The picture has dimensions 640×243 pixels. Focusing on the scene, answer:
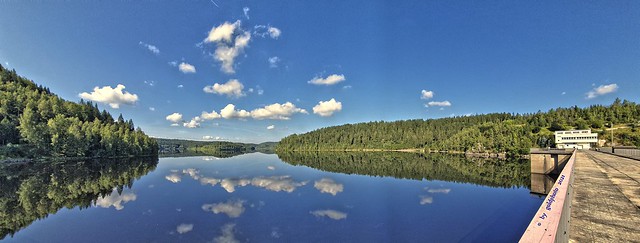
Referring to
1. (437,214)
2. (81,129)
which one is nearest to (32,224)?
(437,214)

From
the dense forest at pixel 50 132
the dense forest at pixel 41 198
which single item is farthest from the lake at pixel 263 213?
the dense forest at pixel 50 132

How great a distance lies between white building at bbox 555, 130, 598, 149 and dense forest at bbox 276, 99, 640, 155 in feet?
15.4

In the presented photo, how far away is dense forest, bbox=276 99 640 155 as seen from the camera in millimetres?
112375

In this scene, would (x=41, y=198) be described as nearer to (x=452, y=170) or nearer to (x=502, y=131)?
(x=452, y=170)

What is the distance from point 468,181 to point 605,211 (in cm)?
3370

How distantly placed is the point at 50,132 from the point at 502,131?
162 meters

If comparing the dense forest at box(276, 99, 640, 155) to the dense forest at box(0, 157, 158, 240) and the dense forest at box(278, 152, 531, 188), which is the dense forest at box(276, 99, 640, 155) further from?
the dense forest at box(0, 157, 158, 240)

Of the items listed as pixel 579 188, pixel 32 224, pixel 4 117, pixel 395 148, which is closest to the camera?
pixel 579 188

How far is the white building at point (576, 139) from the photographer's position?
107 meters

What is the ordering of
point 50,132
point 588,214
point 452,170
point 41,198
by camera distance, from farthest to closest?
point 50,132
point 452,170
point 41,198
point 588,214

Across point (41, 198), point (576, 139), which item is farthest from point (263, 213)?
point (576, 139)

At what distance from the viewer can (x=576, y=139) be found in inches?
4331

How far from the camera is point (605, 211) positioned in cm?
776

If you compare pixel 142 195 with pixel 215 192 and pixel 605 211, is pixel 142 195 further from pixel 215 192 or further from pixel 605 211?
pixel 605 211
